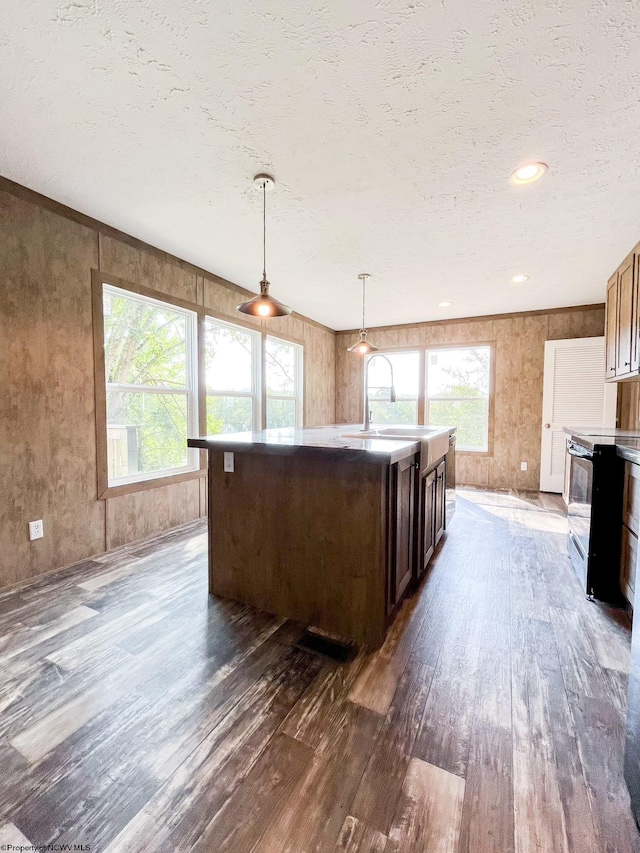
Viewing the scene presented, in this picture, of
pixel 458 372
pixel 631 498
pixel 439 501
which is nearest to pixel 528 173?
pixel 631 498

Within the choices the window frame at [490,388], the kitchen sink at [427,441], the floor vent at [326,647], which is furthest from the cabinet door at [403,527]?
the window frame at [490,388]

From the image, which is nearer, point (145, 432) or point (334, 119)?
point (334, 119)

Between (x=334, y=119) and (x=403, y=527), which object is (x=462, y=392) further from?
(x=334, y=119)

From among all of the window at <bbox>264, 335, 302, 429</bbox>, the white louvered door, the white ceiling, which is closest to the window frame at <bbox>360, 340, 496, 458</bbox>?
the white louvered door

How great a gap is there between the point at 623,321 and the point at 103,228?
4.32 m

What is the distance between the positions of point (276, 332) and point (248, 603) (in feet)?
11.7

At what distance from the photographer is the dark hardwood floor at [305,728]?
104 centimetres

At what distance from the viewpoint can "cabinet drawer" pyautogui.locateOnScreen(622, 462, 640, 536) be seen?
6.56ft

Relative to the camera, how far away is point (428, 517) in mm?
2684

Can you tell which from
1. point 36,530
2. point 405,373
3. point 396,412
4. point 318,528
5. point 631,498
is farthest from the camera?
point 396,412

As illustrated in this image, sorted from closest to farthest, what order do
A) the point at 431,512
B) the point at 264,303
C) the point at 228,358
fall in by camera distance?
the point at 264,303 < the point at 431,512 < the point at 228,358

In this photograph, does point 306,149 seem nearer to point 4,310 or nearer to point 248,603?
point 4,310

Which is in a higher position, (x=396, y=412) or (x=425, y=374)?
(x=425, y=374)

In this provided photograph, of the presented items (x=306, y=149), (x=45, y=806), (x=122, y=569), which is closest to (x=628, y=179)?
(x=306, y=149)
